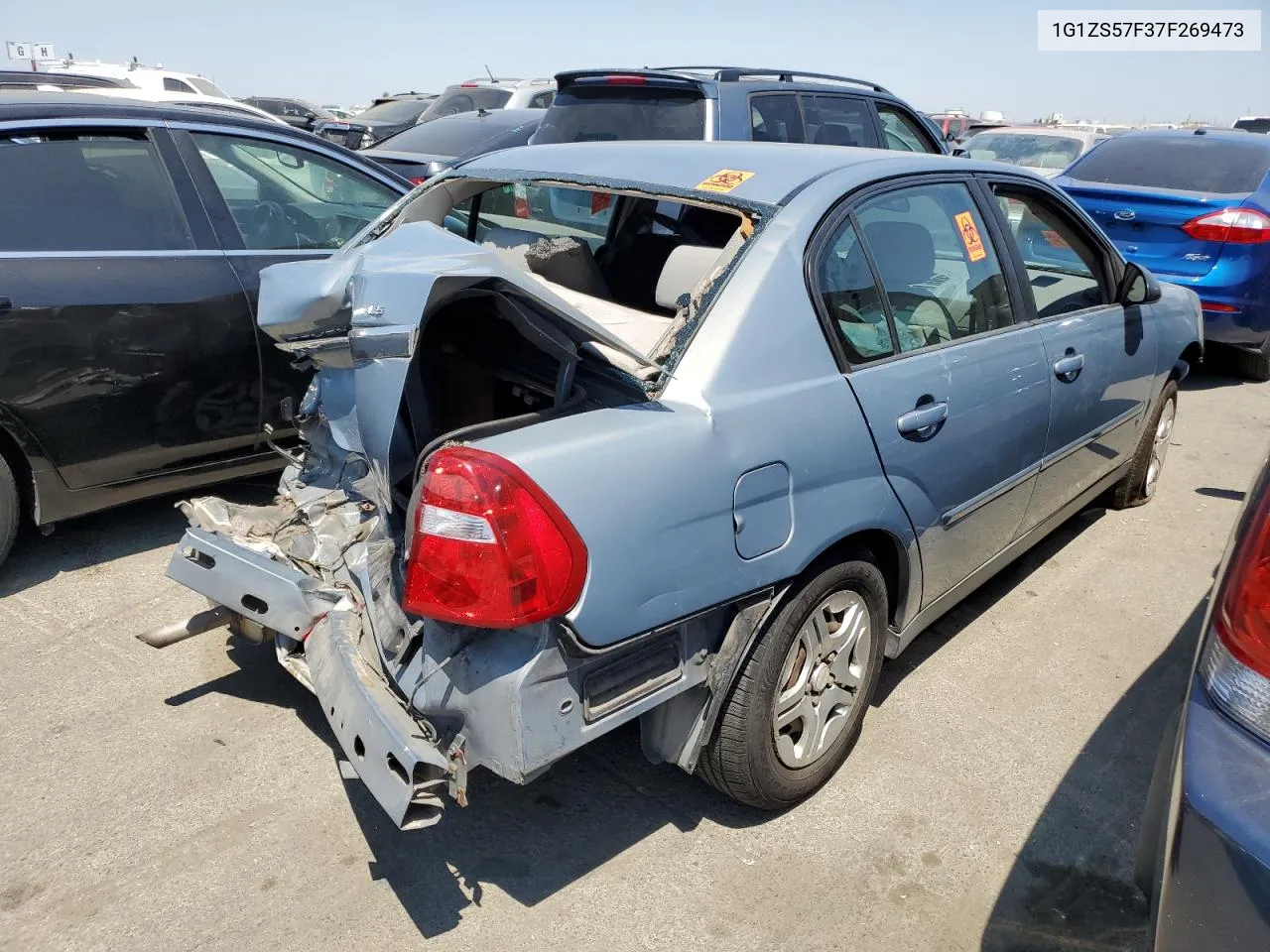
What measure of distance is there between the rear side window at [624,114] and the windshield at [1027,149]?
6766 mm

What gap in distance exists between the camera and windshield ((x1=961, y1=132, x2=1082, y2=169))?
11344 millimetres

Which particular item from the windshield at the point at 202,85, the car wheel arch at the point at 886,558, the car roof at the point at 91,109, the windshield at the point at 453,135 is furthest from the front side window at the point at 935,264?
the windshield at the point at 202,85

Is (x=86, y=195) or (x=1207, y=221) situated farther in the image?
(x=1207, y=221)

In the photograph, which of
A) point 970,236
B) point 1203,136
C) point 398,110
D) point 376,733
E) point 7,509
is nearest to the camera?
point 376,733

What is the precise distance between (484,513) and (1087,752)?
2.13 m

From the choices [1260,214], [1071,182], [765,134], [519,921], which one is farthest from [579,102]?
[519,921]

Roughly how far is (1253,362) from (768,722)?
6.54 metres

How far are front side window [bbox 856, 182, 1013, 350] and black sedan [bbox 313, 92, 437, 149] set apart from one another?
8307 mm

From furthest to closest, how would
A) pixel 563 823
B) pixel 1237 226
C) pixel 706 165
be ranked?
pixel 1237 226 < pixel 706 165 < pixel 563 823

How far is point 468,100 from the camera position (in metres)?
13.0

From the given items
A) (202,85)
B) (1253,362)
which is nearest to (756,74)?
(1253,362)

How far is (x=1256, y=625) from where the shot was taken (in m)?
1.70

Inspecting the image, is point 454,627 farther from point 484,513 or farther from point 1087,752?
point 1087,752

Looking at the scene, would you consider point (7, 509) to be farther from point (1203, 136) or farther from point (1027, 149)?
point (1027, 149)
